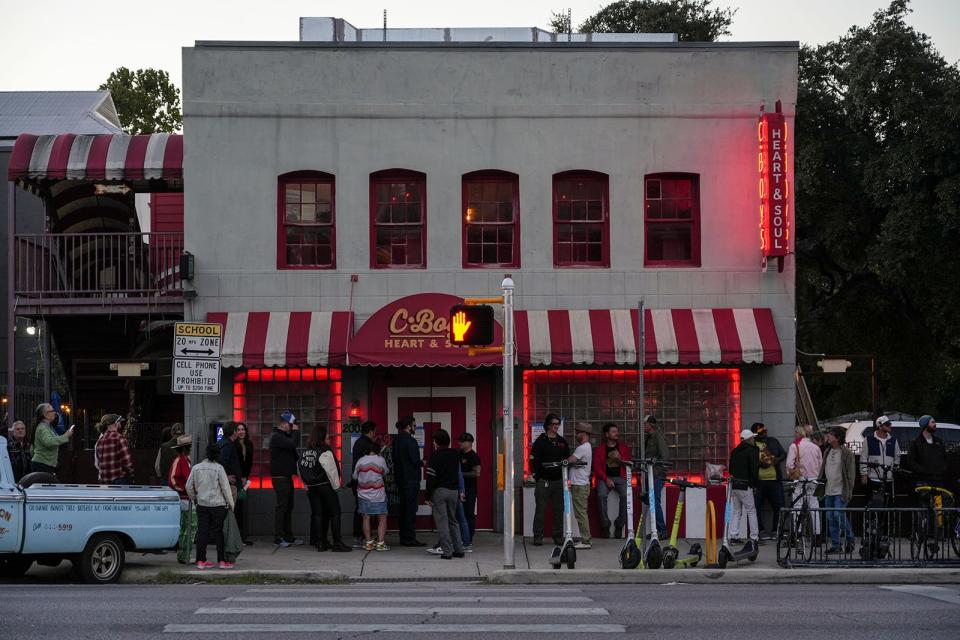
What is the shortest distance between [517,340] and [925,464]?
256 inches

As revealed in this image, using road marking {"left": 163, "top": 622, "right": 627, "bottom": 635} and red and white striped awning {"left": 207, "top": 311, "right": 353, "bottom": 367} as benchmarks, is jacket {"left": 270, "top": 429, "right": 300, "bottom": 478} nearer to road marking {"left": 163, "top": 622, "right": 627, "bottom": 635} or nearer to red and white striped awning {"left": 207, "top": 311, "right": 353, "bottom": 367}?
red and white striped awning {"left": 207, "top": 311, "right": 353, "bottom": 367}

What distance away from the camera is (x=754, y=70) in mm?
21844

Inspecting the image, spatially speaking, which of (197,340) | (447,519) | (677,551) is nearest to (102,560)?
(197,340)

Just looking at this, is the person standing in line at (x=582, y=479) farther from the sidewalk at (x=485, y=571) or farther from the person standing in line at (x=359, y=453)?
the person standing in line at (x=359, y=453)

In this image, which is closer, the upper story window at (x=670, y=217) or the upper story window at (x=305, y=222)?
the upper story window at (x=305, y=222)

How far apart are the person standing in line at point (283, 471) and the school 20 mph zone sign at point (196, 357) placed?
1.84 metres

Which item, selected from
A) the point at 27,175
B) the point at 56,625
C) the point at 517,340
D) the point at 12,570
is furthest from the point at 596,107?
the point at 56,625

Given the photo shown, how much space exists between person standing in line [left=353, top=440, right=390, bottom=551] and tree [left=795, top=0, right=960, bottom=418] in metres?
16.6

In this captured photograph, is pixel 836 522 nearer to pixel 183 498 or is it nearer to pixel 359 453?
pixel 359 453

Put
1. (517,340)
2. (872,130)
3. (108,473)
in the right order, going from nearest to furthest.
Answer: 1. (108,473)
2. (517,340)
3. (872,130)

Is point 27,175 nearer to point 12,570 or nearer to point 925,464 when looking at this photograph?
point 12,570

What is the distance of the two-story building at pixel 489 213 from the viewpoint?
70.8ft

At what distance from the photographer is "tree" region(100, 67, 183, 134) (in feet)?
175

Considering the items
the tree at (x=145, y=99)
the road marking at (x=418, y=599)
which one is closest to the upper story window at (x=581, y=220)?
the road marking at (x=418, y=599)
